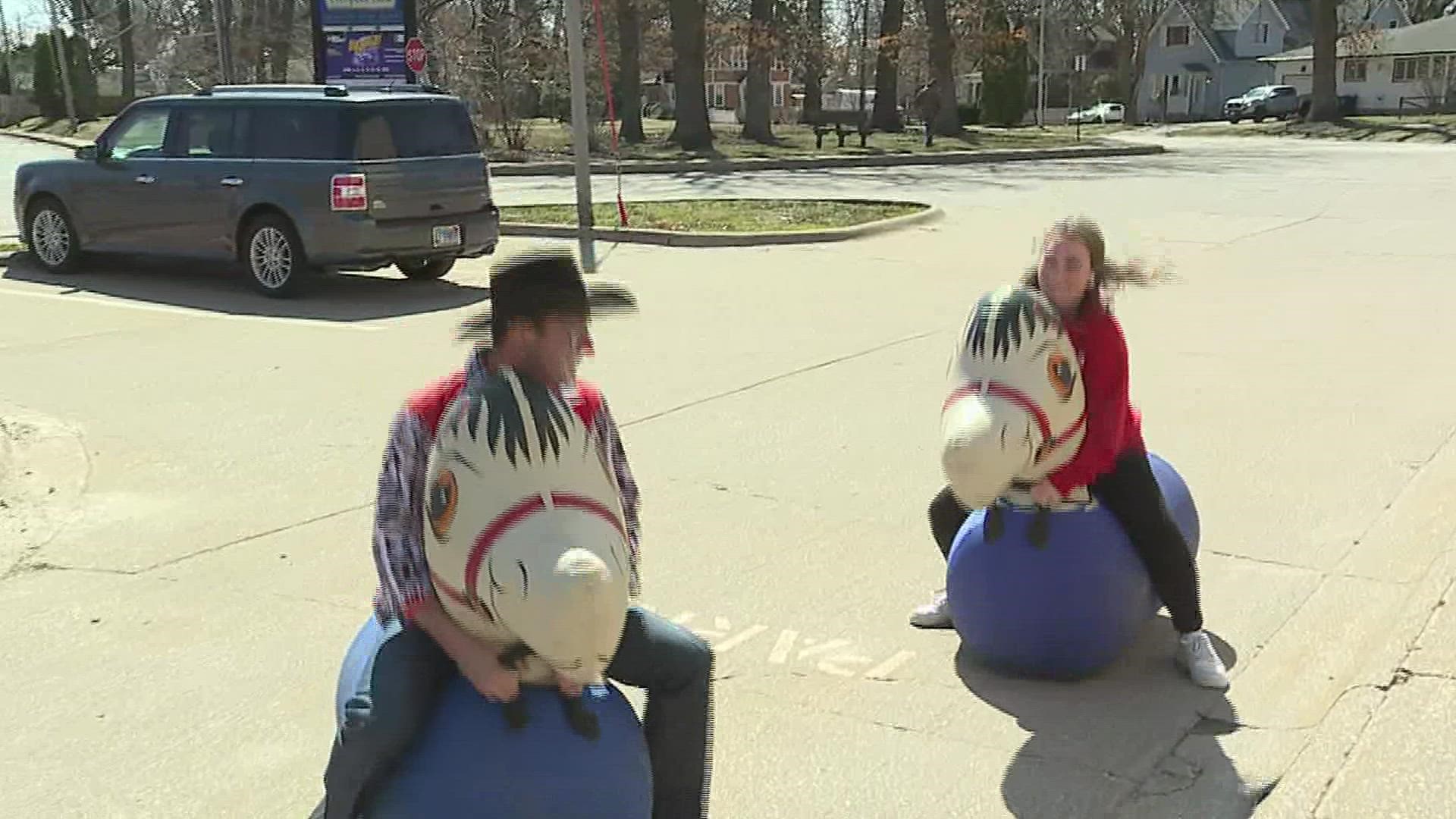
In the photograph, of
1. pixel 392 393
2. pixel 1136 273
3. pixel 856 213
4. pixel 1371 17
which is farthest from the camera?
pixel 1371 17

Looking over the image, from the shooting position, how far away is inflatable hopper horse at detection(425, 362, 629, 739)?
2512 mm

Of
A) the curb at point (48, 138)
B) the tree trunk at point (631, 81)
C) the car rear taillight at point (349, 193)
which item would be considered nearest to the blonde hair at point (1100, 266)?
the car rear taillight at point (349, 193)

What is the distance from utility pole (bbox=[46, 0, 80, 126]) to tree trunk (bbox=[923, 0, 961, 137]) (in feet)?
95.4

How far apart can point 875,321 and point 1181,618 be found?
23.1 feet

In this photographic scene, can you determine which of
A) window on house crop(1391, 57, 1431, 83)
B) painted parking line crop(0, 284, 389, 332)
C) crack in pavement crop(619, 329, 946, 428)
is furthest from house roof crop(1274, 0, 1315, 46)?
painted parking line crop(0, 284, 389, 332)

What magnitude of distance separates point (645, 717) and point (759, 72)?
39925mm

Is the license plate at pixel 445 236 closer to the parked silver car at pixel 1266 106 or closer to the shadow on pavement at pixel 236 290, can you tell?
the shadow on pavement at pixel 236 290

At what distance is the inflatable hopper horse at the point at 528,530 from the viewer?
2512 mm

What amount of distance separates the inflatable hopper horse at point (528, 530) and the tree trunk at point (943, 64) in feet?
131

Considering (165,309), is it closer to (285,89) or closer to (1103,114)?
(285,89)

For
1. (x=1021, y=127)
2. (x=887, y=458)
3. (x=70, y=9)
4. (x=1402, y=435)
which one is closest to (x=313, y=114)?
(x=887, y=458)

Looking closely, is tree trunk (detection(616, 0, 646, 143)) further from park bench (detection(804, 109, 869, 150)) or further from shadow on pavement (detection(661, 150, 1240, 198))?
shadow on pavement (detection(661, 150, 1240, 198))

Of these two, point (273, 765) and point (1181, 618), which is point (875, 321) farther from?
point (273, 765)

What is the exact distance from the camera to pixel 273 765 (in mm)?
3980
